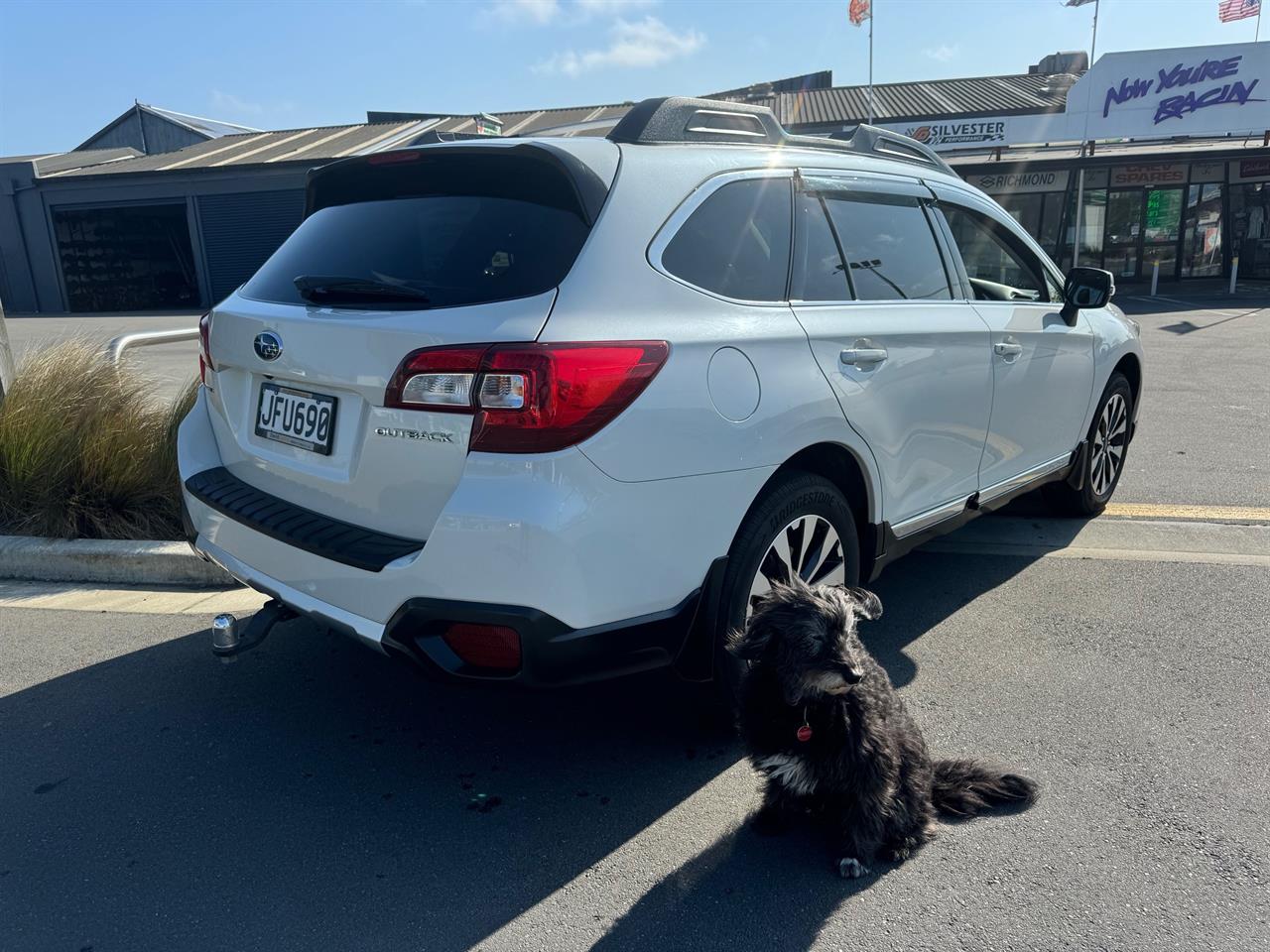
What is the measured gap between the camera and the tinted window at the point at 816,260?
3.26m

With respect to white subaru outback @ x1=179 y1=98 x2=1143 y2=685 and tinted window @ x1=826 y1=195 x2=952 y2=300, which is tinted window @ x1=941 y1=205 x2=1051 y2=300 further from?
white subaru outback @ x1=179 y1=98 x2=1143 y2=685

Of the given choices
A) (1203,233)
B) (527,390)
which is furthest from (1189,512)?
(1203,233)

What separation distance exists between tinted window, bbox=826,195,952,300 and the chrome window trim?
15.1 inches

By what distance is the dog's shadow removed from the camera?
2.31 m

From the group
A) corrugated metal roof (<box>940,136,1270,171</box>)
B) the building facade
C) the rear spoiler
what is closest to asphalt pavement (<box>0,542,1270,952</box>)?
the rear spoiler

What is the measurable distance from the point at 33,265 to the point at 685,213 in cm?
3294

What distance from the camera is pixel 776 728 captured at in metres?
2.49

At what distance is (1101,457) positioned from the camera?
5.54 meters

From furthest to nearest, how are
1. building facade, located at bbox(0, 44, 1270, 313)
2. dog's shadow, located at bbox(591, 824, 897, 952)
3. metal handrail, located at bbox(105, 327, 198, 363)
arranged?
1. building facade, located at bbox(0, 44, 1270, 313)
2. metal handrail, located at bbox(105, 327, 198, 363)
3. dog's shadow, located at bbox(591, 824, 897, 952)

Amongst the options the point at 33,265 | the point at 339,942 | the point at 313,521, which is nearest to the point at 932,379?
the point at 313,521

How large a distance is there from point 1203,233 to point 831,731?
27.1 metres

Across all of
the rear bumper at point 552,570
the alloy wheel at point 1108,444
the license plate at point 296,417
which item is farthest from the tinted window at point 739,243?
the alloy wheel at point 1108,444

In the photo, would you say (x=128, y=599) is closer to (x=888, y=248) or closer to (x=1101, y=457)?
(x=888, y=248)

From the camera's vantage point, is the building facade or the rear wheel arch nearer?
the rear wheel arch
